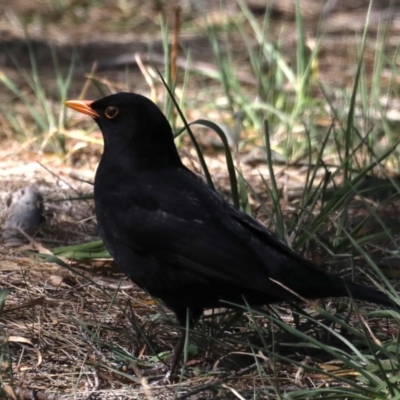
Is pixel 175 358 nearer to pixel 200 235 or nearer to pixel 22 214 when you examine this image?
pixel 200 235

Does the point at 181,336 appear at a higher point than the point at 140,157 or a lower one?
lower

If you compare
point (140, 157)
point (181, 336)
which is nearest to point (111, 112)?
point (140, 157)

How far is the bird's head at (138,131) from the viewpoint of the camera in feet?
13.5

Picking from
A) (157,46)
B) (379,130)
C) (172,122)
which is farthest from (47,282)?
(157,46)

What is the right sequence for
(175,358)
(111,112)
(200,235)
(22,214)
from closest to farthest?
(175,358), (200,235), (111,112), (22,214)

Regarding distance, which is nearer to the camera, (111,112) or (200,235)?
(200,235)

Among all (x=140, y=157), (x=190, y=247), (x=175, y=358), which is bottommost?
(x=175, y=358)

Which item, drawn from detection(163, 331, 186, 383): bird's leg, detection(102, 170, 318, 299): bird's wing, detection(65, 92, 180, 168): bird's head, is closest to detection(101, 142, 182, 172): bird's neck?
detection(65, 92, 180, 168): bird's head

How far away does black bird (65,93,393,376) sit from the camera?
11.8 ft

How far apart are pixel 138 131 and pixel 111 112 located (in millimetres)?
158

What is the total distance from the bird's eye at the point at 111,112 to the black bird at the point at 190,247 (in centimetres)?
19

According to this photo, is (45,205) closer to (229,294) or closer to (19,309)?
(19,309)

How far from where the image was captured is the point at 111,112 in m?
4.20

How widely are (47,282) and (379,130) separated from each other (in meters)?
2.86
